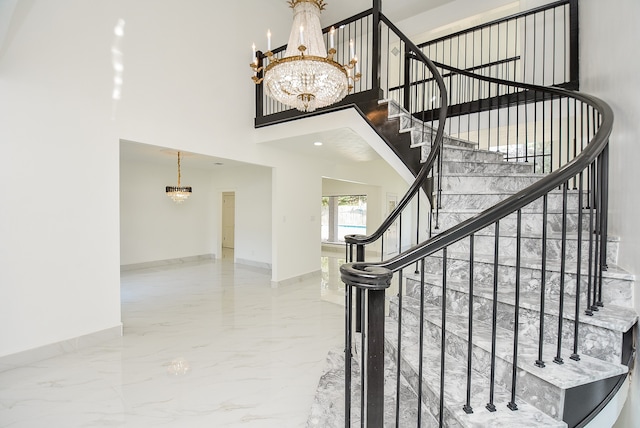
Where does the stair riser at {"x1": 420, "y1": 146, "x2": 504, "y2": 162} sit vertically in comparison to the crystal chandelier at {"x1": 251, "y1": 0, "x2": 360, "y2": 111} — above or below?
below

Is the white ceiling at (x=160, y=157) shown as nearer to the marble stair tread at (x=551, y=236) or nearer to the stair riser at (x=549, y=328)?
the marble stair tread at (x=551, y=236)

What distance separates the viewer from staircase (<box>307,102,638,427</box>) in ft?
4.21

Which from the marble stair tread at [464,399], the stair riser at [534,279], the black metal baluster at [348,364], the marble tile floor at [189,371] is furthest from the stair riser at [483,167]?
the black metal baluster at [348,364]

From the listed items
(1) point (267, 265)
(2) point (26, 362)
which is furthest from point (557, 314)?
(1) point (267, 265)

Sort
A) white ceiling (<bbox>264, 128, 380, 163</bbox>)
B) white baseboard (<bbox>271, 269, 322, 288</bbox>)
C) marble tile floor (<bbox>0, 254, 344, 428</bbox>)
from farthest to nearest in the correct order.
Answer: white baseboard (<bbox>271, 269, 322, 288</bbox>), white ceiling (<bbox>264, 128, 380, 163</bbox>), marble tile floor (<bbox>0, 254, 344, 428</bbox>)

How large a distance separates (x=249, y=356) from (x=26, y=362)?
2.04m

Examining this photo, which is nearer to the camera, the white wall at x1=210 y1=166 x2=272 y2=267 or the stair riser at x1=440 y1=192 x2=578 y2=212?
the stair riser at x1=440 y1=192 x2=578 y2=212

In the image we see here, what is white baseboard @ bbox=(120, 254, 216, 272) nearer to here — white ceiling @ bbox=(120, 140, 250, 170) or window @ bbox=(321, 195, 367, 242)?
white ceiling @ bbox=(120, 140, 250, 170)

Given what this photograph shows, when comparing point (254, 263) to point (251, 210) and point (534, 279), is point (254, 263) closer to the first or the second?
point (251, 210)

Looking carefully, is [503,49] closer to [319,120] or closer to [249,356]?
[319,120]

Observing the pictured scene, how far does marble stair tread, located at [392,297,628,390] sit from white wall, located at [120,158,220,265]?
7.30 metres

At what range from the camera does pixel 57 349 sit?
3059 mm

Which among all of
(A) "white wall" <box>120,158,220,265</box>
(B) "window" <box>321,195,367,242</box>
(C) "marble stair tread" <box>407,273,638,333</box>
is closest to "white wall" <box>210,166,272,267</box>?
(A) "white wall" <box>120,158,220,265</box>

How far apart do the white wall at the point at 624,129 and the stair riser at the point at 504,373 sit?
1.74ft
